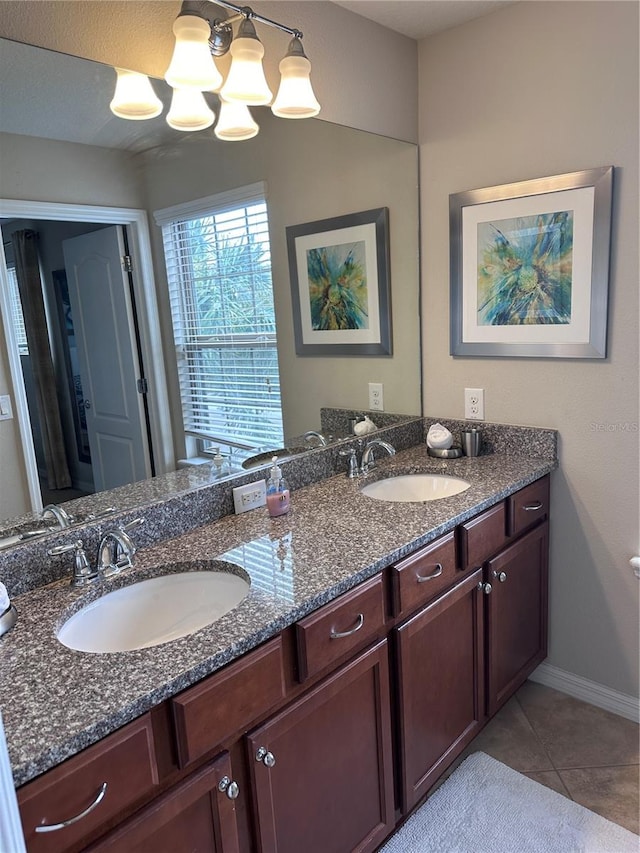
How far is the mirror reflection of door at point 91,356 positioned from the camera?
1443mm

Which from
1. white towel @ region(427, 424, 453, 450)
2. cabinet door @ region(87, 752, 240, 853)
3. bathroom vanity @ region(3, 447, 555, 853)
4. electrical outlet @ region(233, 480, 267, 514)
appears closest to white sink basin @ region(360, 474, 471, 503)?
bathroom vanity @ region(3, 447, 555, 853)

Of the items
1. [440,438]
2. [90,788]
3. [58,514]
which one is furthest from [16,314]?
[440,438]

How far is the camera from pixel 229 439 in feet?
6.38

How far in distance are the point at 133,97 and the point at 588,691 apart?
2.50m

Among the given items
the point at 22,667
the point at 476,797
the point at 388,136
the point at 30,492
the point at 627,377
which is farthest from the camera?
the point at 388,136

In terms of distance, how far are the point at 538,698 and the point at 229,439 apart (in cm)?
158

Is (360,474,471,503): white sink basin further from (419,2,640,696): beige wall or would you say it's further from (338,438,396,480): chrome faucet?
(419,2,640,696): beige wall

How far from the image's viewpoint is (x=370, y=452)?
2.31m

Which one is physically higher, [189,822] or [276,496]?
[276,496]

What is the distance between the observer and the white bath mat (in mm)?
1727

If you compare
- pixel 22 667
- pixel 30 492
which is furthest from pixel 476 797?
pixel 30 492

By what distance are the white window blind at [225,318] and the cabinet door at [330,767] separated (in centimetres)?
83

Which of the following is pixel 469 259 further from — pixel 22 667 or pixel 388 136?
pixel 22 667

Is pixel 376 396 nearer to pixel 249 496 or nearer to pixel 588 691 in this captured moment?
pixel 249 496
